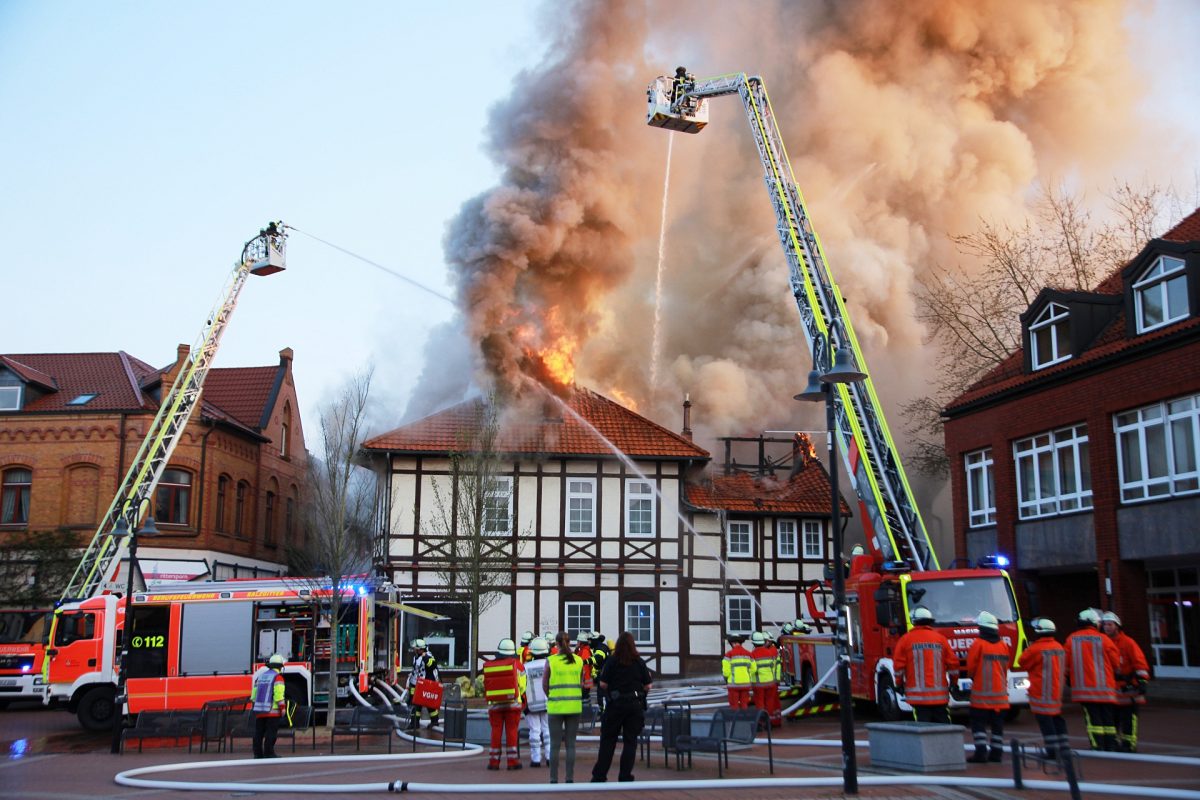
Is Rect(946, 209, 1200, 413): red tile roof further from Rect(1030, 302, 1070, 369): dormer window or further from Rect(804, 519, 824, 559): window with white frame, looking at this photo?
Rect(804, 519, 824, 559): window with white frame

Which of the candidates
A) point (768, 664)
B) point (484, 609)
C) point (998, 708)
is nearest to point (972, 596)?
point (768, 664)

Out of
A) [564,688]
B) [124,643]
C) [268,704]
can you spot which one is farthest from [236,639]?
[564,688]

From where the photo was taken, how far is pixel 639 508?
3178 cm

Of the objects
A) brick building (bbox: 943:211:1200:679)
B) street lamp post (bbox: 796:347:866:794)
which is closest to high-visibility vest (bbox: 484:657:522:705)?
street lamp post (bbox: 796:347:866:794)

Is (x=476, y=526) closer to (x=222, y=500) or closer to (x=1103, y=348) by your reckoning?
(x=222, y=500)

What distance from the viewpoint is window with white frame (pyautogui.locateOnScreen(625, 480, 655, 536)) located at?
1246 inches

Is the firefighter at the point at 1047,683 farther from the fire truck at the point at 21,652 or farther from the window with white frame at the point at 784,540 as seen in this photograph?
the fire truck at the point at 21,652

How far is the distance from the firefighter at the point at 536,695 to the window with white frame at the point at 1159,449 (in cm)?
1278

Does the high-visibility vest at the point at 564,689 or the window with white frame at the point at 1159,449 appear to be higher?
the window with white frame at the point at 1159,449

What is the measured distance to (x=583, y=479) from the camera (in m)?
31.7

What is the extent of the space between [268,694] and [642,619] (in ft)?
A: 58.9

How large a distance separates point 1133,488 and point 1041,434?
294cm

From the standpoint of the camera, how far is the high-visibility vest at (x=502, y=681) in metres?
→ 12.6

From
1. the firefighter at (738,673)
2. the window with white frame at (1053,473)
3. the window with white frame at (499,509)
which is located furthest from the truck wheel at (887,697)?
the window with white frame at (499,509)
